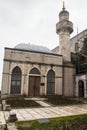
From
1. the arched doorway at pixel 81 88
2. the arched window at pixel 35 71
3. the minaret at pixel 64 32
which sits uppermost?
the minaret at pixel 64 32

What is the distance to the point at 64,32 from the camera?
2080 cm

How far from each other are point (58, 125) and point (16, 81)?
10.7 metres

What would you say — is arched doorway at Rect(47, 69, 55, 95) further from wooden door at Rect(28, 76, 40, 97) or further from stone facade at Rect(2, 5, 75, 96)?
wooden door at Rect(28, 76, 40, 97)

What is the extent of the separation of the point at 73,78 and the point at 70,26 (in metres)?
7.34

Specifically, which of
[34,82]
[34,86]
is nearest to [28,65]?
[34,82]

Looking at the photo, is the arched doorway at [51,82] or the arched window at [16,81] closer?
the arched window at [16,81]

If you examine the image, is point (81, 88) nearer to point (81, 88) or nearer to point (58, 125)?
point (81, 88)

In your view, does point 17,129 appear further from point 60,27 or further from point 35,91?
point 60,27

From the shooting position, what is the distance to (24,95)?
16.4 metres

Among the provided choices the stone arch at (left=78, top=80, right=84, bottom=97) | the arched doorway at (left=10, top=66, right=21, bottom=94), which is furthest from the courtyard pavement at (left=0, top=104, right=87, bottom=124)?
the stone arch at (left=78, top=80, right=84, bottom=97)

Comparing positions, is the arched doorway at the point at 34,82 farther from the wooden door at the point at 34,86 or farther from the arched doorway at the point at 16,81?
the arched doorway at the point at 16,81

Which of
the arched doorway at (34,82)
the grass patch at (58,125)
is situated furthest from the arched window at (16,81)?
the grass patch at (58,125)

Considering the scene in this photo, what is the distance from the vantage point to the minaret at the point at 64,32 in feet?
Answer: 67.2

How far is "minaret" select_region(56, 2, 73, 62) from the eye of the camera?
67.2 feet
